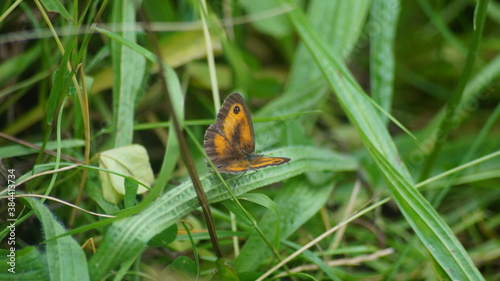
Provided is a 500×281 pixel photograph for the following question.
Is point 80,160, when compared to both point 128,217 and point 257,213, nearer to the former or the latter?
point 128,217

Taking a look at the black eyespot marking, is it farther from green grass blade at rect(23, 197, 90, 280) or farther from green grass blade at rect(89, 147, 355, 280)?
green grass blade at rect(23, 197, 90, 280)

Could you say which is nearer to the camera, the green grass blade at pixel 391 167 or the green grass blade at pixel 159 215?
the green grass blade at pixel 159 215

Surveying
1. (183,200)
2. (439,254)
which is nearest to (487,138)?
(439,254)

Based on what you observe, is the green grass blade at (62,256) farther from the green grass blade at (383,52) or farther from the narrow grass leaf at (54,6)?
the green grass blade at (383,52)

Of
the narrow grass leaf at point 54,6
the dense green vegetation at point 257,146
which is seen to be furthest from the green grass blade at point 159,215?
the narrow grass leaf at point 54,6

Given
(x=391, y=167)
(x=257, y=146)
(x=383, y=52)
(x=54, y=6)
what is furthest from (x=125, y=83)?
(x=383, y=52)

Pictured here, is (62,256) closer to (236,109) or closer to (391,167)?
(236,109)

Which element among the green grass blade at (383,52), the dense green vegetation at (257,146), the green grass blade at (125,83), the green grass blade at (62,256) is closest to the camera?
the green grass blade at (62,256)

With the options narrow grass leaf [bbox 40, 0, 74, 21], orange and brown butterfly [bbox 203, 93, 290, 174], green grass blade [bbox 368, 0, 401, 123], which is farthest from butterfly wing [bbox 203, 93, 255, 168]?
green grass blade [bbox 368, 0, 401, 123]
